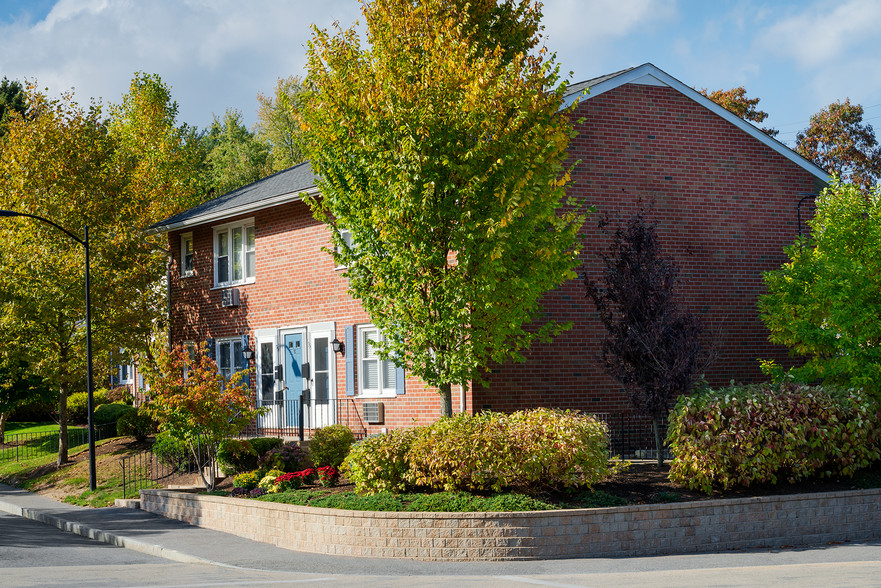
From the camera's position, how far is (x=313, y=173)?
2008cm

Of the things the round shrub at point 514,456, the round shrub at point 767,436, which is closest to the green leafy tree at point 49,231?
the round shrub at point 514,456

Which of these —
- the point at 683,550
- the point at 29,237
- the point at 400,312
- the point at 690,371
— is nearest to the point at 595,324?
the point at 690,371

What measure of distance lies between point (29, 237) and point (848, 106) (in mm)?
37424

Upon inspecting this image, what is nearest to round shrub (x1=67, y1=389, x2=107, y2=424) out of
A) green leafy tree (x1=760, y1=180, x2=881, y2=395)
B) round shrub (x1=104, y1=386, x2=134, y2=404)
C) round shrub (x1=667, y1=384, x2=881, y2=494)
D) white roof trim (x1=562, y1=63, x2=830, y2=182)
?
round shrub (x1=104, y1=386, x2=134, y2=404)

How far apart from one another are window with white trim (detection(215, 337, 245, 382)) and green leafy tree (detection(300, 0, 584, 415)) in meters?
10.4

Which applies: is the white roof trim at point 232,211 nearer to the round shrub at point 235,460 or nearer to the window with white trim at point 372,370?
the window with white trim at point 372,370

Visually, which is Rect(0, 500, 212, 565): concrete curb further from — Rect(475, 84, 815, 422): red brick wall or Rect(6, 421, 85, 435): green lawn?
Rect(6, 421, 85, 435): green lawn

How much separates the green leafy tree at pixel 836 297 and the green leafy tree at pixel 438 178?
495 cm

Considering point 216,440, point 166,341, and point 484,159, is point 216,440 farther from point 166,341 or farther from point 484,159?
point 166,341

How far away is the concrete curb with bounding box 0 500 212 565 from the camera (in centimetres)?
1338

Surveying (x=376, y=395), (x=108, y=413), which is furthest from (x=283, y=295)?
(x=108, y=413)

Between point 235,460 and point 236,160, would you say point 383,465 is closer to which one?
point 235,460

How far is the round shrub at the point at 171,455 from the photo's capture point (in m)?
20.5

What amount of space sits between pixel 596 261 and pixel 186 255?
1382cm
